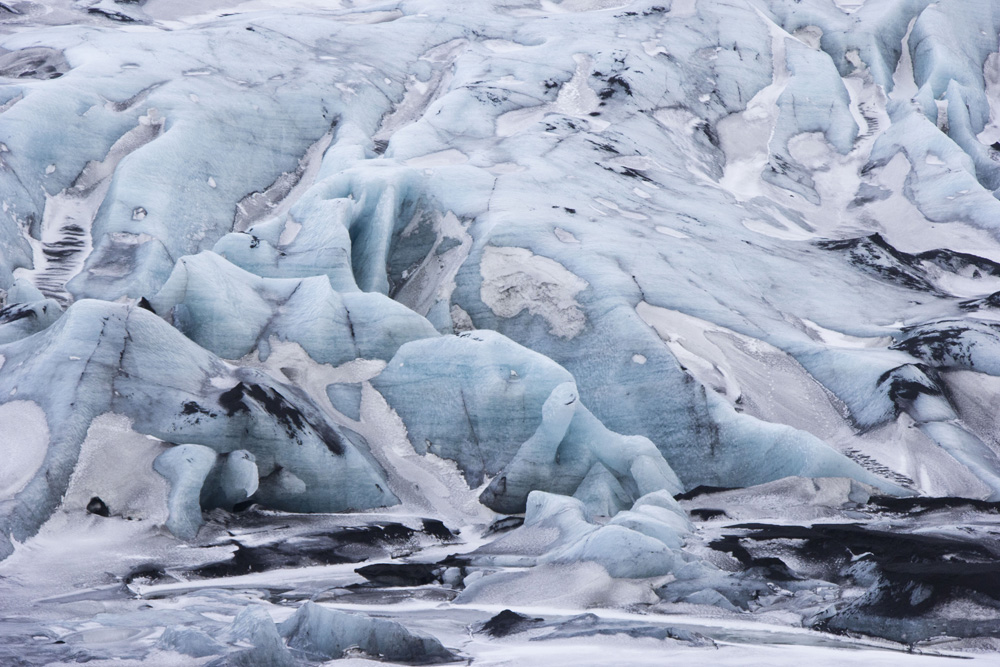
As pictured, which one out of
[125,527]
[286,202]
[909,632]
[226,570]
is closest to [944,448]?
[909,632]

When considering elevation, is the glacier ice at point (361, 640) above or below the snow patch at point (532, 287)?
above

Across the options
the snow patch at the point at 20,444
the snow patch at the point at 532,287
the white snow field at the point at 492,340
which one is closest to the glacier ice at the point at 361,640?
the white snow field at the point at 492,340

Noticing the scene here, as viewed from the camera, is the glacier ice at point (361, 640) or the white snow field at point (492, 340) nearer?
the glacier ice at point (361, 640)

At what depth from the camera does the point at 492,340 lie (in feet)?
30.0

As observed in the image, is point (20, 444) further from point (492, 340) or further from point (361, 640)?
point (492, 340)

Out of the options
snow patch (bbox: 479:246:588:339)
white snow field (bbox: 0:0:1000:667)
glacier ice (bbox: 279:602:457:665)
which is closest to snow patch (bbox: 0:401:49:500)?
white snow field (bbox: 0:0:1000:667)

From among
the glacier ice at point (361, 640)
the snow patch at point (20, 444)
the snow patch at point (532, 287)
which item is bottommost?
the snow patch at point (532, 287)

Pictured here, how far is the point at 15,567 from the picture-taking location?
6.24 m

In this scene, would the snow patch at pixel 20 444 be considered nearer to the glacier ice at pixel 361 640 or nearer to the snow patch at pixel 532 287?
the glacier ice at pixel 361 640

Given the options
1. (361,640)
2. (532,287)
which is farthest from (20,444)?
(532,287)

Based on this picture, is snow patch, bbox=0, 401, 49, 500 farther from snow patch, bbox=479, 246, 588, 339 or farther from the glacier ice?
snow patch, bbox=479, 246, 588, 339

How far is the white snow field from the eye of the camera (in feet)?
18.9

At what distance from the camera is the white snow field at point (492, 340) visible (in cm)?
575

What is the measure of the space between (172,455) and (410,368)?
8.12 feet
